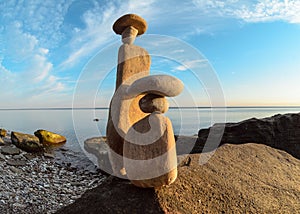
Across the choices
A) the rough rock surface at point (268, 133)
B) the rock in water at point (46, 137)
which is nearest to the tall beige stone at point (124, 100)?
the rough rock surface at point (268, 133)

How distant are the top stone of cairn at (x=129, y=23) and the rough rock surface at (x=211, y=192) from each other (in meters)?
2.45

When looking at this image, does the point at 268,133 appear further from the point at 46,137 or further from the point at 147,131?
the point at 46,137

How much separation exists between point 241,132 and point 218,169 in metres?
2.75

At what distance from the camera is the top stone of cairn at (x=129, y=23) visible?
3787 mm

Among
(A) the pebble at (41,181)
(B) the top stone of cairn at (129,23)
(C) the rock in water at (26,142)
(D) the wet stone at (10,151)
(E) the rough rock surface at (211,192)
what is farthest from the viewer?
(C) the rock in water at (26,142)

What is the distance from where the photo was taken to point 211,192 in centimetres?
352

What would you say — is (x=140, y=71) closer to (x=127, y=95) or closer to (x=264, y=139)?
(x=127, y=95)

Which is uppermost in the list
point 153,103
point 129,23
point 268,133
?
point 129,23

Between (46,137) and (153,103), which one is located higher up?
(153,103)

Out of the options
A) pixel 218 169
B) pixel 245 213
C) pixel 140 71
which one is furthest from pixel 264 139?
pixel 140 71

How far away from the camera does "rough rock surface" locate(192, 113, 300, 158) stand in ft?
21.9

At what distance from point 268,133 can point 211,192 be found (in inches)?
160

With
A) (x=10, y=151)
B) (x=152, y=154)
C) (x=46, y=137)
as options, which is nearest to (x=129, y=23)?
(x=152, y=154)

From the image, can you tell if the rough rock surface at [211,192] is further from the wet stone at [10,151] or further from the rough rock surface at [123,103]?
the wet stone at [10,151]
